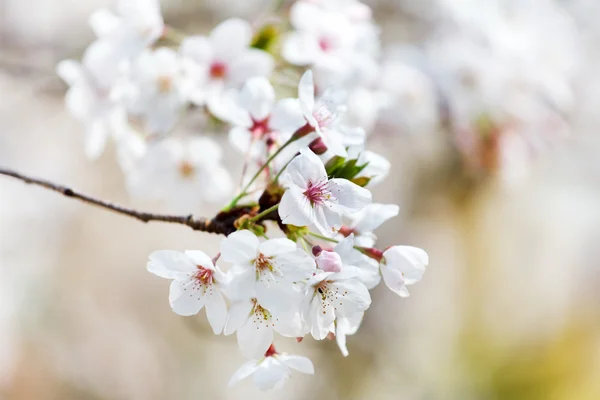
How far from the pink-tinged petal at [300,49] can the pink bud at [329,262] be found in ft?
2.09

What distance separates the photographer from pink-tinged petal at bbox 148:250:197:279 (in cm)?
73

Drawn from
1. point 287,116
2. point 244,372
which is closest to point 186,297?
point 244,372

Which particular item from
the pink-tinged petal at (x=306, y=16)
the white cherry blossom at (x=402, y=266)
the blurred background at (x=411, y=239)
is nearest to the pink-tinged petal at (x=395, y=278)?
the white cherry blossom at (x=402, y=266)

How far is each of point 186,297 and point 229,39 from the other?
627 mm

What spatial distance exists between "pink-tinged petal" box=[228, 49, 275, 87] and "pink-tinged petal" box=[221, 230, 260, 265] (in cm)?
56

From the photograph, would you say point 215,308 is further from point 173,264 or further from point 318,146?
point 318,146

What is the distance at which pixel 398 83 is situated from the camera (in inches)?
81.4

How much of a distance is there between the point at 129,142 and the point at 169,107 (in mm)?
164


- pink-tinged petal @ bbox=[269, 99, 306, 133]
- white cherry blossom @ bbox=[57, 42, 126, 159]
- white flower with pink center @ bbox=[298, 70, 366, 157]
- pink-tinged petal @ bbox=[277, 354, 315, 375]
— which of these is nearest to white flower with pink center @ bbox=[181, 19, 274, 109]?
white cherry blossom @ bbox=[57, 42, 126, 159]

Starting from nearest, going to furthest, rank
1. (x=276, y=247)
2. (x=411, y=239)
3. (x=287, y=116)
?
(x=276, y=247) → (x=287, y=116) → (x=411, y=239)

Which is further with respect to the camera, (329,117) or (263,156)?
(263,156)

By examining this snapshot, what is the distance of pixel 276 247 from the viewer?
0.68 m

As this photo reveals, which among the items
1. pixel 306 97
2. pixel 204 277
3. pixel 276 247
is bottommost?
pixel 204 277

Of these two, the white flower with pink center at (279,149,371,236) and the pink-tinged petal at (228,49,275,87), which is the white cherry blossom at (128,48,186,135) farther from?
the white flower with pink center at (279,149,371,236)
